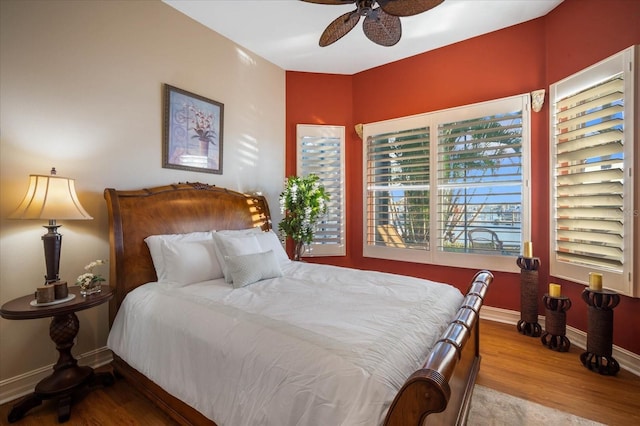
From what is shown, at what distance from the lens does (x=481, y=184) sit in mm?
3396

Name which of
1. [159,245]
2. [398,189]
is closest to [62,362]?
[159,245]

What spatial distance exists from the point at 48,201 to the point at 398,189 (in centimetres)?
355

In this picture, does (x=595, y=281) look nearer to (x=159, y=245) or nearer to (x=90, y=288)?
(x=159, y=245)

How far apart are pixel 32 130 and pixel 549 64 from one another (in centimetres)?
468

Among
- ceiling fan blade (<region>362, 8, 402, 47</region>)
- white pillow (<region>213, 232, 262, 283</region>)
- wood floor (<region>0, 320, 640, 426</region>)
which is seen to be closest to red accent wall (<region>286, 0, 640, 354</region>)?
wood floor (<region>0, 320, 640, 426</region>)

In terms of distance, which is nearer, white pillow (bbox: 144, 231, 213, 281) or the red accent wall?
white pillow (bbox: 144, 231, 213, 281)

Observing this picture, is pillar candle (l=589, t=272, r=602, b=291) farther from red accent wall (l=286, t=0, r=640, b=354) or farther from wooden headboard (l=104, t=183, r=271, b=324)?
wooden headboard (l=104, t=183, r=271, b=324)

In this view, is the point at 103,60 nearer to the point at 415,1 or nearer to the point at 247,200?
the point at 247,200

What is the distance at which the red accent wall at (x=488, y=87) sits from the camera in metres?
2.55

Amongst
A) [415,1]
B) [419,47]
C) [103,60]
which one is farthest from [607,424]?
[103,60]

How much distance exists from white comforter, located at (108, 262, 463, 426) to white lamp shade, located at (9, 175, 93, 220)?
72 cm

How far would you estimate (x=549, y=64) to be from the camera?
120 inches

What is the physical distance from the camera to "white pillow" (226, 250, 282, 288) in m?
2.22

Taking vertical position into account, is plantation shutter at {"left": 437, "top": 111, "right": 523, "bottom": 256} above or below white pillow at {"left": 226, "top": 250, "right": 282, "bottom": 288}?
above
